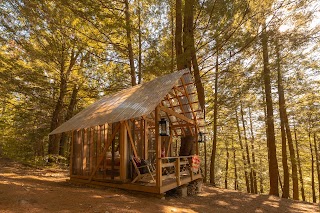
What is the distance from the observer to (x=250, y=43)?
930 cm

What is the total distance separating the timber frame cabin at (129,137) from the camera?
645 cm

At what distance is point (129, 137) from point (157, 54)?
527 centimetres

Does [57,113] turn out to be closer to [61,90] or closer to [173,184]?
[61,90]

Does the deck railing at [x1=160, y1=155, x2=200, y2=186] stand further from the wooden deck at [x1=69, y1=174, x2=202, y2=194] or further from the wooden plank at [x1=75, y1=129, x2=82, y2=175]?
the wooden plank at [x1=75, y1=129, x2=82, y2=175]

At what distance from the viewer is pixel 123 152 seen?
703cm

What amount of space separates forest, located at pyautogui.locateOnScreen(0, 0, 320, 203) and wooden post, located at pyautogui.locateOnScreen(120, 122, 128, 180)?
4357mm

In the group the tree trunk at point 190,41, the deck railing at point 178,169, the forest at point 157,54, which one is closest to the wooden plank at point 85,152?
the deck railing at point 178,169

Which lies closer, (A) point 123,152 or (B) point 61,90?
(A) point 123,152

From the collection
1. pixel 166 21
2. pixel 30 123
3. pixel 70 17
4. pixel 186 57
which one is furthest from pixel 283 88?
pixel 30 123

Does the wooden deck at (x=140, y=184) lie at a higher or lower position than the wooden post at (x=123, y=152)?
lower

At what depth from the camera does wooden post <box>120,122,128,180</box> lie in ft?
22.8

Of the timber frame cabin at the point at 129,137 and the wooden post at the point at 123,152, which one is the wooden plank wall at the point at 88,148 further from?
the wooden post at the point at 123,152

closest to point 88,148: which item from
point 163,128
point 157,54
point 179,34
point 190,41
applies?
point 163,128

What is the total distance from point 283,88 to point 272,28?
460 centimetres
